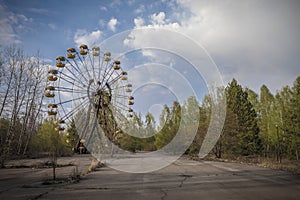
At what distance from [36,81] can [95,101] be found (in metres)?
20.8

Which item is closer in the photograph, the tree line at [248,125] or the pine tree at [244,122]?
the tree line at [248,125]

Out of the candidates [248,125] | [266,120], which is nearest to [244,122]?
[248,125]

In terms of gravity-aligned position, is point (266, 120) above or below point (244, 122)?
above

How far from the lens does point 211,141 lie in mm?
26797

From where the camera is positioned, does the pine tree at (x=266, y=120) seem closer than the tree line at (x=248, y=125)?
No

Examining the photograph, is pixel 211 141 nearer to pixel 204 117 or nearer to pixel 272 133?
pixel 204 117

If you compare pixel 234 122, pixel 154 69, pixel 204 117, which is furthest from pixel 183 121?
pixel 154 69

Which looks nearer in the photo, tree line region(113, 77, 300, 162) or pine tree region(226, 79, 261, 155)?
tree line region(113, 77, 300, 162)

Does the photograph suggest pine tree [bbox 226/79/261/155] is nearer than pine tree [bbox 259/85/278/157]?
Yes

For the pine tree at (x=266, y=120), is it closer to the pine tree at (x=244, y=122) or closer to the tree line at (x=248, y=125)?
the tree line at (x=248, y=125)

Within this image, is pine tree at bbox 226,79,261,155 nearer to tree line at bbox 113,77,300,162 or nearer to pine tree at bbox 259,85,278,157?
tree line at bbox 113,77,300,162

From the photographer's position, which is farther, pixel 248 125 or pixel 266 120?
pixel 266 120

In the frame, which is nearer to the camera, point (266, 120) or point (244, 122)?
point (244, 122)

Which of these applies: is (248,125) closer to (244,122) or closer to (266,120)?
(244,122)
